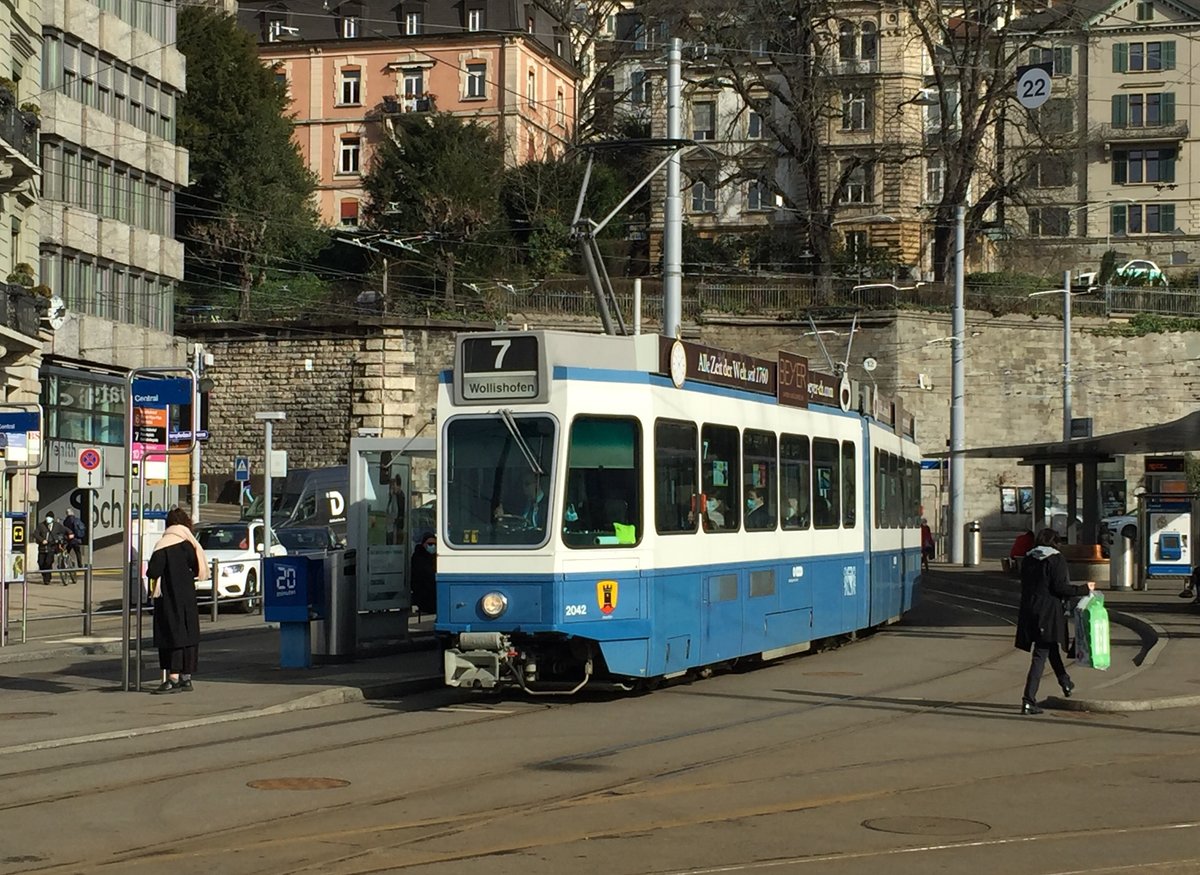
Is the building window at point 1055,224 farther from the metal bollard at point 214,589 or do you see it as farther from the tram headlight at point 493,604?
the tram headlight at point 493,604

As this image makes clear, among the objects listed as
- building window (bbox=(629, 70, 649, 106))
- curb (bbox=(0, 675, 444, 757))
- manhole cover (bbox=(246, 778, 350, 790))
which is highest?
building window (bbox=(629, 70, 649, 106))

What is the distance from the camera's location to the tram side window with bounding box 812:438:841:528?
2062cm

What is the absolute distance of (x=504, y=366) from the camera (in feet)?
52.2

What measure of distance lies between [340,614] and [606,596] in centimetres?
540

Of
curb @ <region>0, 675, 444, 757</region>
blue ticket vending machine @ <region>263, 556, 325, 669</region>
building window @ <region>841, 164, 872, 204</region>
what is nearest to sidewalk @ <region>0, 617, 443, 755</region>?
curb @ <region>0, 675, 444, 757</region>

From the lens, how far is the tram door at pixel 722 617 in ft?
57.3

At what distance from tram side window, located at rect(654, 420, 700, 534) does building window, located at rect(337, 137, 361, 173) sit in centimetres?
7605

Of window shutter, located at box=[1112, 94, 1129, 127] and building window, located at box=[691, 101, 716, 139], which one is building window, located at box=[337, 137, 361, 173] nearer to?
building window, located at box=[691, 101, 716, 139]

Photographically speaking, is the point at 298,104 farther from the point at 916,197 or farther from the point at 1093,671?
the point at 1093,671

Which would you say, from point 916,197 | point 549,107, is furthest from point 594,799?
point 549,107

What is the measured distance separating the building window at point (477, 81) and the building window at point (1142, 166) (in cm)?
2922

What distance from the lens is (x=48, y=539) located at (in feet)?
150

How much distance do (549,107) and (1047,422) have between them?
3261cm

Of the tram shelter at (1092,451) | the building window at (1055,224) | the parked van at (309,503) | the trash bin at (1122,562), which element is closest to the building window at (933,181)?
the building window at (1055,224)
